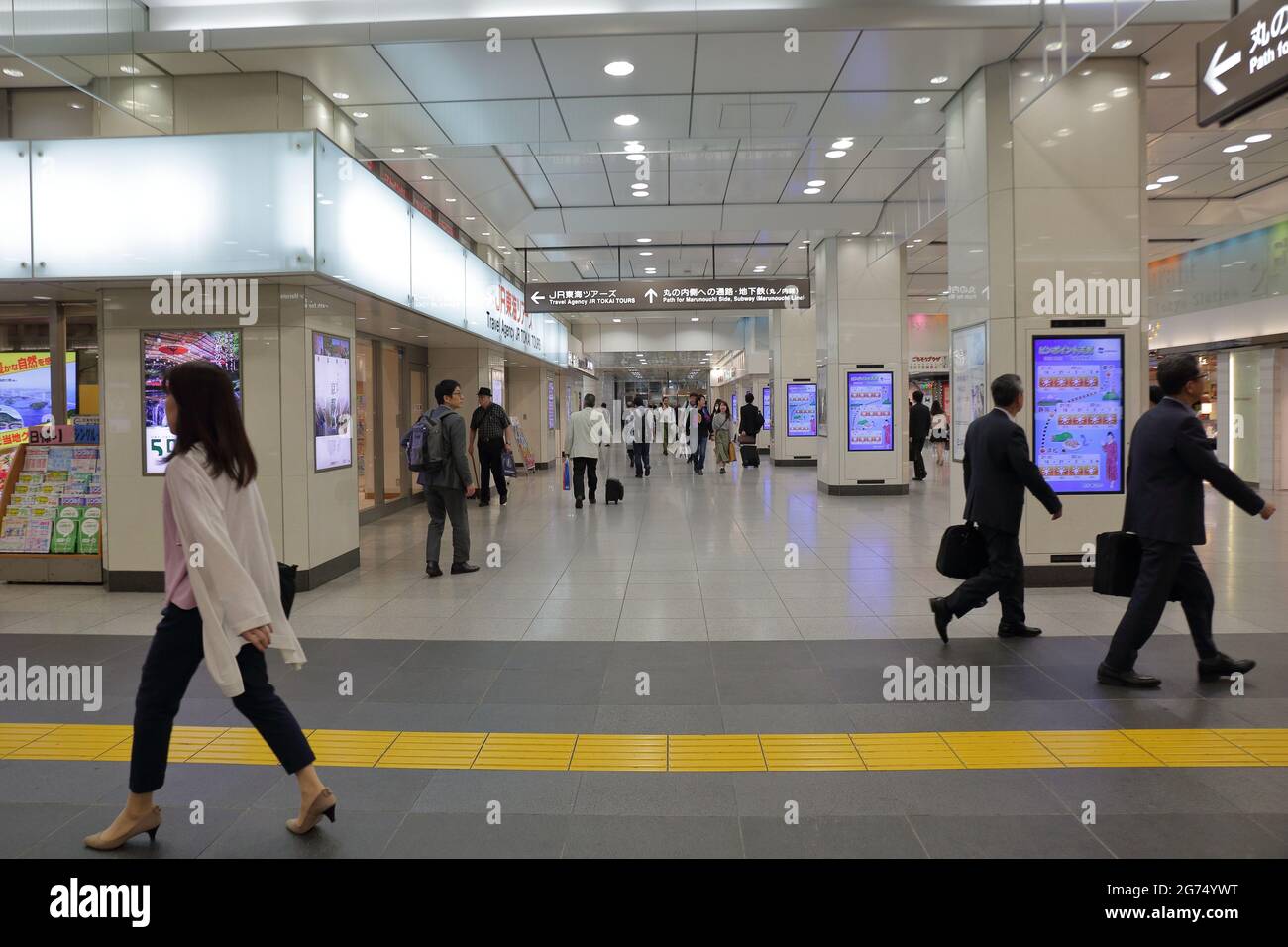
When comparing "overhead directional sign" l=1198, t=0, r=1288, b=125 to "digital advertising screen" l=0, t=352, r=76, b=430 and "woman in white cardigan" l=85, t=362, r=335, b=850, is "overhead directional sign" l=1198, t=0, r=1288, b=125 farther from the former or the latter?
"digital advertising screen" l=0, t=352, r=76, b=430

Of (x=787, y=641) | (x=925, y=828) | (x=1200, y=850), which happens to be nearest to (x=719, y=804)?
(x=925, y=828)

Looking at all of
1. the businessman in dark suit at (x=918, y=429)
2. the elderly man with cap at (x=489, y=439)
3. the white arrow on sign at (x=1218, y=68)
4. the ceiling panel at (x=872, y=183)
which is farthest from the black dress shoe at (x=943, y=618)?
the businessman in dark suit at (x=918, y=429)

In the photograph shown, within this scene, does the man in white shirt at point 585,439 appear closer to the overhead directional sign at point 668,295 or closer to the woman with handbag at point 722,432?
the overhead directional sign at point 668,295

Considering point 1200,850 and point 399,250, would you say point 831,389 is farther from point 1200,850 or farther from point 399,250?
point 1200,850

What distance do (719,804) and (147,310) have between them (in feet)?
20.6

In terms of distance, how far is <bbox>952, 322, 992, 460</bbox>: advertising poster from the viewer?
7.07 m

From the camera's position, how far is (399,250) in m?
8.76

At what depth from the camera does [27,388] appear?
8812mm

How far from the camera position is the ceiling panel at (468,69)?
6.61 meters

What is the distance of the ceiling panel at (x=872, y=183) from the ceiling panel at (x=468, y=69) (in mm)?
4787

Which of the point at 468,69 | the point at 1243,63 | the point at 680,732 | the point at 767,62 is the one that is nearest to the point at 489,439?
the point at 468,69

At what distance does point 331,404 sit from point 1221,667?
262 inches

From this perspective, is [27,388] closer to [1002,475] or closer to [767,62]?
[767,62]
